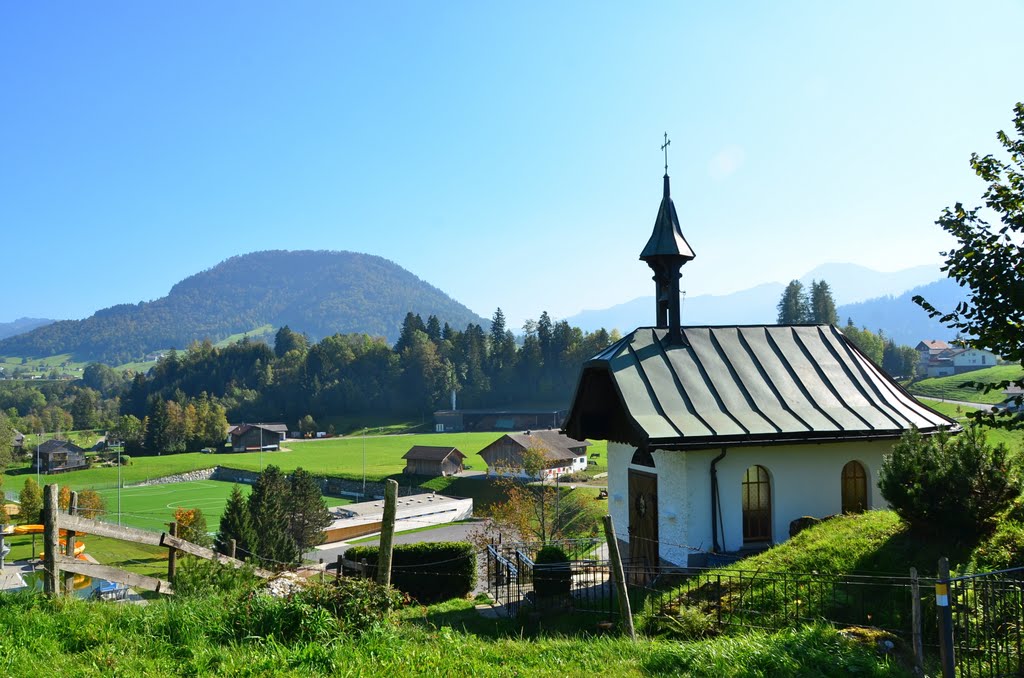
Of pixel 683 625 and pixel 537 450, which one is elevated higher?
pixel 683 625

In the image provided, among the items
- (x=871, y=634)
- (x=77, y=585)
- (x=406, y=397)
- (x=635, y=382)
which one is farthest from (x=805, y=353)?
(x=406, y=397)

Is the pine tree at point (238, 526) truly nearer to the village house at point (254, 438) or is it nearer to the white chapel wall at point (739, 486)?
the white chapel wall at point (739, 486)

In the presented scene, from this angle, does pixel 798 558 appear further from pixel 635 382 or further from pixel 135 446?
pixel 135 446

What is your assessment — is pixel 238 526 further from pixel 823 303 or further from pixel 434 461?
pixel 823 303

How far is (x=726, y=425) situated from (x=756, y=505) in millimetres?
1792

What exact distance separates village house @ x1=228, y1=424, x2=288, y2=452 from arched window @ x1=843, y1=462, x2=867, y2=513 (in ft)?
359

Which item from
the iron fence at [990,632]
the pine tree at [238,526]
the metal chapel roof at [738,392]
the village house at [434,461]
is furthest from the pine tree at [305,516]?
the iron fence at [990,632]

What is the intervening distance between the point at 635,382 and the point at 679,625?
6180mm

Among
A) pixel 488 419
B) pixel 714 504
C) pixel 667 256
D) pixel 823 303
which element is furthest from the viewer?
pixel 488 419

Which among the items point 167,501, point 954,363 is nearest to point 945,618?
point 167,501

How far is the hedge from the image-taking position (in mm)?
21297

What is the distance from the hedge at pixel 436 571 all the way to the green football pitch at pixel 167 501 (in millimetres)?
41440

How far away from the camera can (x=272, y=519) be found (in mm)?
44125

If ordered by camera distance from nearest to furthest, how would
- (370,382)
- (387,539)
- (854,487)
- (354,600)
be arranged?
(354,600) → (387,539) → (854,487) → (370,382)
